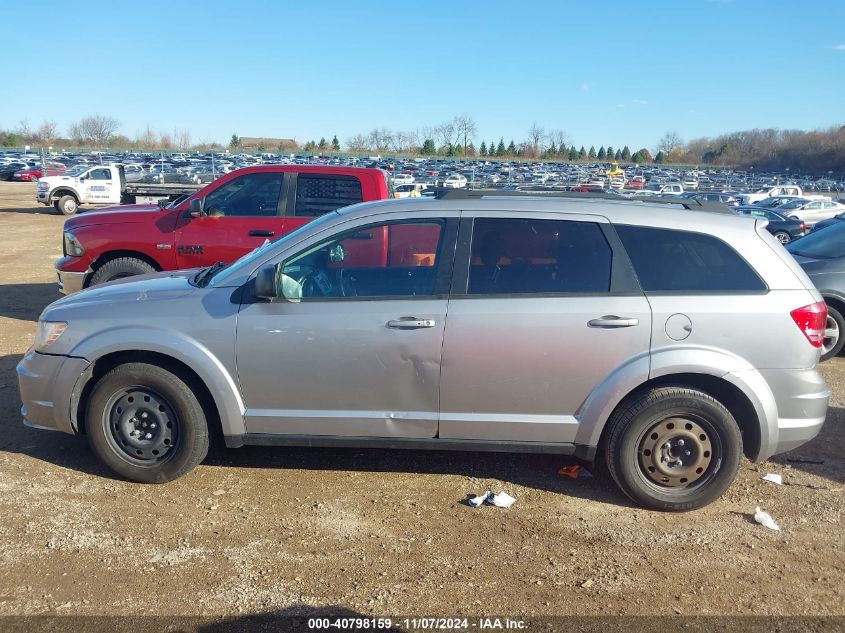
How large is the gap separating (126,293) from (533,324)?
2592 millimetres

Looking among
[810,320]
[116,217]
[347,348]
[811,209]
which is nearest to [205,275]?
[347,348]

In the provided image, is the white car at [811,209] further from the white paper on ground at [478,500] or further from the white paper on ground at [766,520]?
the white paper on ground at [478,500]

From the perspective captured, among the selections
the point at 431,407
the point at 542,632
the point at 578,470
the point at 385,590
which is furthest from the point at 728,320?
the point at 385,590

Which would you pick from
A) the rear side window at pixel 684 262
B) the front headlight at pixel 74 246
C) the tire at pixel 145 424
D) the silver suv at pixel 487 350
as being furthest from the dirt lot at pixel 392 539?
the front headlight at pixel 74 246

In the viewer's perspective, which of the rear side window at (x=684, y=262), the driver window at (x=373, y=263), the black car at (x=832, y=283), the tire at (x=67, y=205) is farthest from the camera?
the tire at (x=67, y=205)

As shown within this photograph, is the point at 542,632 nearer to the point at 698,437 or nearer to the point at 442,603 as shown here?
the point at 442,603

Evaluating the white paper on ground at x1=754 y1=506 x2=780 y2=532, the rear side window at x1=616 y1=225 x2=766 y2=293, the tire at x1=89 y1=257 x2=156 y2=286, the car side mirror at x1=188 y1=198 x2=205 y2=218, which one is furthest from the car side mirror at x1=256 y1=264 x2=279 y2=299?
the tire at x1=89 y1=257 x2=156 y2=286

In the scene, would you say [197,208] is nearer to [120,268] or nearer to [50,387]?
[120,268]

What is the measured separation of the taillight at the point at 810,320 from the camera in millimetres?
4164

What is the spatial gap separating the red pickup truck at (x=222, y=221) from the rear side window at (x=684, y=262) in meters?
4.27

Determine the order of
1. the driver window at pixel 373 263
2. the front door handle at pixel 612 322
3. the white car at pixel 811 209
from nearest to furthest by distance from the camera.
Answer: the front door handle at pixel 612 322 < the driver window at pixel 373 263 < the white car at pixel 811 209

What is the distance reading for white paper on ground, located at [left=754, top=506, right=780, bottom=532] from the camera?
4.15m

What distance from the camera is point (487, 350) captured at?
4164mm

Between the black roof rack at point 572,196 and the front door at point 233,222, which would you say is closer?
the black roof rack at point 572,196
